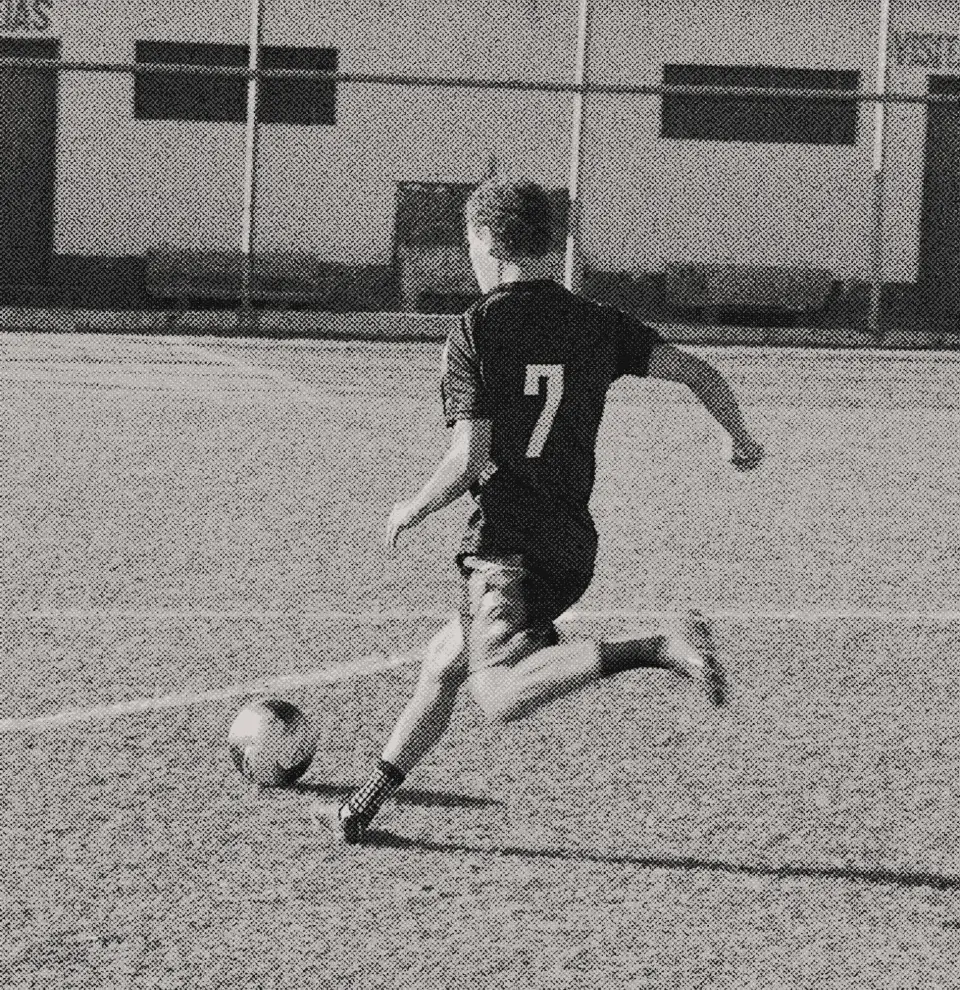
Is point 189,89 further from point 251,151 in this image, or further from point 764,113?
point 251,151

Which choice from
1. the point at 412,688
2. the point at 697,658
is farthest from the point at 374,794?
the point at 412,688

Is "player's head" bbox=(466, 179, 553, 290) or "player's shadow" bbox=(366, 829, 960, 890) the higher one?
"player's head" bbox=(466, 179, 553, 290)

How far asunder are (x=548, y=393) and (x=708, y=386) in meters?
0.56

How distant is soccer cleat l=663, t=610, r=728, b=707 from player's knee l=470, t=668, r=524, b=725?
39cm

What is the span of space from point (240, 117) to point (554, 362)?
963 inches

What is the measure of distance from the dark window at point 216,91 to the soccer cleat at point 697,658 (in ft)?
79.8

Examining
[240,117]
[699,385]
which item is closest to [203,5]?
[240,117]

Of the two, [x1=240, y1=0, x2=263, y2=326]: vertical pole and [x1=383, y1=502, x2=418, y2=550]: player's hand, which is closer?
[x1=383, y1=502, x2=418, y2=550]: player's hand

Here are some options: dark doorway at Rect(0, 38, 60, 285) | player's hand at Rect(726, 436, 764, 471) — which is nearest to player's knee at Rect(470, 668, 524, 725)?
player's hand at Rect(726, 436, 764, 471)

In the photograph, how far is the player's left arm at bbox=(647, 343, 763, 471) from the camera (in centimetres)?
579

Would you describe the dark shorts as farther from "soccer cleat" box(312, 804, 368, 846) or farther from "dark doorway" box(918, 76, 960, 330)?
"dark doorway" box(918, 76, 960, 330)

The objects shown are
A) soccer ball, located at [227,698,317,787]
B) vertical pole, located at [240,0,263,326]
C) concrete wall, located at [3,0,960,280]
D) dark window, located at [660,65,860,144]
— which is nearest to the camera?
soccer ball, located at [227,698,317,787]

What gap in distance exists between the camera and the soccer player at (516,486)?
17.9 ft

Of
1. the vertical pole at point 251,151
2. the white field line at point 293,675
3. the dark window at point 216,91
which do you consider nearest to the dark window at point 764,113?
the dark window at point 216,91
